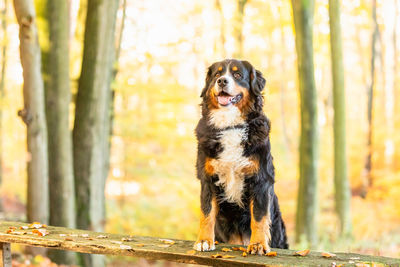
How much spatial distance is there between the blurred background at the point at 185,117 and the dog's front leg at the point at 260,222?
13.7 ft

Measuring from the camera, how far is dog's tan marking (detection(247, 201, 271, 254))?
10.3 feet

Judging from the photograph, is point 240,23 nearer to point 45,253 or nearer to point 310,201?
point 310,201

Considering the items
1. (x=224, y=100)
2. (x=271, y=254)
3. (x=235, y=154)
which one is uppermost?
(x=224, y=100)

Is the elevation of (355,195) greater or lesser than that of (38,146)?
lesser

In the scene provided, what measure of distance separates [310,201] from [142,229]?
469 centimetres

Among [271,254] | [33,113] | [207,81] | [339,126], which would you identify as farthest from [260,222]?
[339,126]

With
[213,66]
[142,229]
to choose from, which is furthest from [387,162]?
[213,66]

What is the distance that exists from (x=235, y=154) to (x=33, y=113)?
3.24 metres

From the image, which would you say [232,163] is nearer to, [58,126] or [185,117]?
[58,126]

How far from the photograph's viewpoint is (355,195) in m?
16.3

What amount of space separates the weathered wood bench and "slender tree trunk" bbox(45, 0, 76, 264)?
1.76 metres

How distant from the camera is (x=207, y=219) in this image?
3.27 m

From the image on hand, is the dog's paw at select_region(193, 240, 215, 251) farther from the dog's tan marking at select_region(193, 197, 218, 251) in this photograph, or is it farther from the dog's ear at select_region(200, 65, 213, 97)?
the dog's ear at select_region(200, 65, 213, 97)

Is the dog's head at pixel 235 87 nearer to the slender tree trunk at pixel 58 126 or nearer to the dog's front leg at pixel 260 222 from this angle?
the dog's front leg at pixel 260 222
